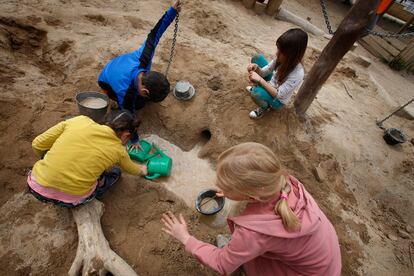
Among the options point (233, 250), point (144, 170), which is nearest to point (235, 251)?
point (233, 250)

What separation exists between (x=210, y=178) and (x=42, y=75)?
2364 mm

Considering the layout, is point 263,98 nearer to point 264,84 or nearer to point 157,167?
point 264,84

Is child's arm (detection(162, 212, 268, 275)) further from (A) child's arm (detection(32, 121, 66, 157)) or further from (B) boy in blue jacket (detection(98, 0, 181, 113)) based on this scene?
(B) boy in blue jacket (detection(98, 0, 181, 113))

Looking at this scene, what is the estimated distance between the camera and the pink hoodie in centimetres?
138

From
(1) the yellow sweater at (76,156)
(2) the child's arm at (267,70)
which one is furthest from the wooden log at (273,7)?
(1) the yellow sweater at (76,156)

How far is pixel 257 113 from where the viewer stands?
10.3 ft

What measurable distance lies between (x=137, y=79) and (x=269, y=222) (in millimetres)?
1909

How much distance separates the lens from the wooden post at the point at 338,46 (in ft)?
8.16

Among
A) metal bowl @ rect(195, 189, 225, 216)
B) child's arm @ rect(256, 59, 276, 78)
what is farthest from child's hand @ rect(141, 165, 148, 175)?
child's arm @ rect(256, 59, 276, 78)

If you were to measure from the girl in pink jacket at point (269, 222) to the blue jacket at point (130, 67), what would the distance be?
169cm

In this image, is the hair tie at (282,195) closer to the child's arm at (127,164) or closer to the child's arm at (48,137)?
the child's arm at (127,164)

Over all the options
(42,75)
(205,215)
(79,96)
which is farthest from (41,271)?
(42,75)

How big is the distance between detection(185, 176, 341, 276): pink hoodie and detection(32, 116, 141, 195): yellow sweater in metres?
0.91

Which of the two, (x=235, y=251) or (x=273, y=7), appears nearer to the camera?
(x=235, y=251)
